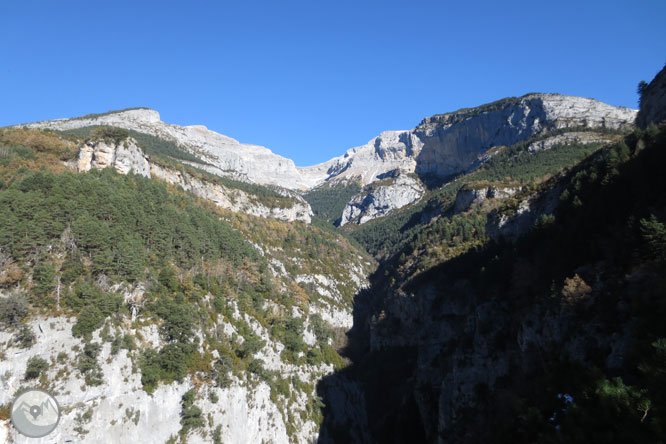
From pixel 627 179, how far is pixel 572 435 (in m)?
29.7

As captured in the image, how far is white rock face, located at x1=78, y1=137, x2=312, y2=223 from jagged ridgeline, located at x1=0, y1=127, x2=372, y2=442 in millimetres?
4232

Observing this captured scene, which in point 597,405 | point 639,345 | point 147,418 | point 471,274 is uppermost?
point 471,274

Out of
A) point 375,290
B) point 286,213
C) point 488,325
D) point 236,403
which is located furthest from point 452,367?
point 286,213

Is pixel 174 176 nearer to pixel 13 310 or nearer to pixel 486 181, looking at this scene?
pixel 13 310

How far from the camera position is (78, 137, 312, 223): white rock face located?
6731 cm

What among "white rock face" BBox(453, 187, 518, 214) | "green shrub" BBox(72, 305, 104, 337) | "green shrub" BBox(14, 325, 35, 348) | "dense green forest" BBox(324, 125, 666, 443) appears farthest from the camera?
"white rock face" BBox(453, 187, 518, 214)

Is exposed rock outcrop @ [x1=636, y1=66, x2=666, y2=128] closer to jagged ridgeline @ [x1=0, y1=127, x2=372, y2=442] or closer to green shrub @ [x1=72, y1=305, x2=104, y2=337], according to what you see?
jagged ridgeline @ [x1=0, y1=127, x2=372, y2=442]

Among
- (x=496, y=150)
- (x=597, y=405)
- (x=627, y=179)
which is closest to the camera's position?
(x=597, y=405)

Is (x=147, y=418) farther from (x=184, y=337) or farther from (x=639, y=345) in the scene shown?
(x=639, y=345)

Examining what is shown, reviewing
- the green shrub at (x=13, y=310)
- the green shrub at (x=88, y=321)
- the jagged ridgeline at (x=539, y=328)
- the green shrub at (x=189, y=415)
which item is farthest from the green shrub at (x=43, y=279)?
the jagged ridgeline at (x=539, y=328)

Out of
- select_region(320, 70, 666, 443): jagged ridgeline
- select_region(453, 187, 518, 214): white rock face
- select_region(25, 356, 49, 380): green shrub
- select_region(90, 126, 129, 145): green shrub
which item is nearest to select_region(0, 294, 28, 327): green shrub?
select_region(25, 356, 49, 380): green shrub

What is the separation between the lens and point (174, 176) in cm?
9831

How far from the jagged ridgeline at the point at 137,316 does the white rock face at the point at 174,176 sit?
4232 mm

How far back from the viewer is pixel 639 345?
13.9 m
